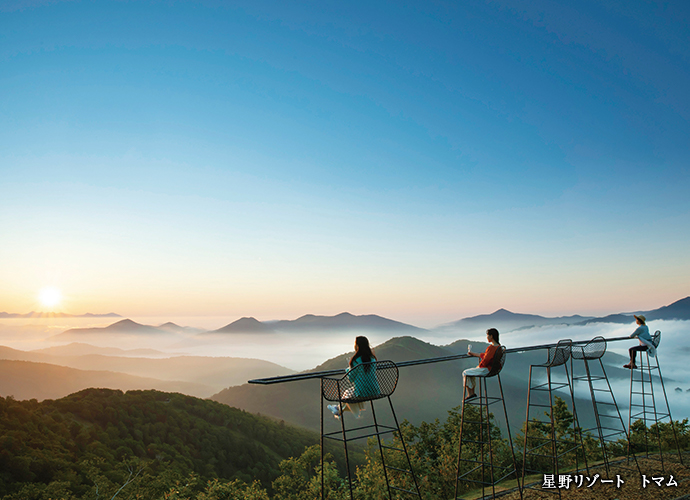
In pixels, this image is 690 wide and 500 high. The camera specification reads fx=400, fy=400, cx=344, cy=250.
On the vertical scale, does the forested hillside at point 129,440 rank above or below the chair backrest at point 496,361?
below

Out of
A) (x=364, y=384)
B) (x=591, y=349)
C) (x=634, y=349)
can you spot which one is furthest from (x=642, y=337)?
(x=364, y=384)

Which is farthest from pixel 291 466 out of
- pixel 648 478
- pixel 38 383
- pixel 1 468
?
pixel 38 383

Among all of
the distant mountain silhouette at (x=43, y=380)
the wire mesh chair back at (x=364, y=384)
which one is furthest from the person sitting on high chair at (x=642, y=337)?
the distant mountain silhouette at (x=43, y=380)

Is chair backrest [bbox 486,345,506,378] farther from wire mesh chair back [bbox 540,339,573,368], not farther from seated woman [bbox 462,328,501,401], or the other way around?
wire mesh chair back [bbox 540,339,573,368]

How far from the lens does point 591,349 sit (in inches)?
258

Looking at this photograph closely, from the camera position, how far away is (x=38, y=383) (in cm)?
12288

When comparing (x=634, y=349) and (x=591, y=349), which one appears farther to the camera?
(x=634, y=349)

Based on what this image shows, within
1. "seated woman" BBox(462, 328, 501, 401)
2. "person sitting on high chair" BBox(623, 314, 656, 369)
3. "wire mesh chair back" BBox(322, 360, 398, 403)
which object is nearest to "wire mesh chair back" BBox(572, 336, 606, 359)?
"person sitting on high chair" BBox(623, 314, 656, 369)

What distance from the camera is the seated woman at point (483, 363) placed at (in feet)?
15.9

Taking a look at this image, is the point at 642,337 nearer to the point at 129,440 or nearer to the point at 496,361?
the point at 496,361

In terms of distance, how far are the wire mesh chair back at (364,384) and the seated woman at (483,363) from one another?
1.46 metres

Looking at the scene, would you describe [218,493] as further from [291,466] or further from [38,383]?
[38,383]

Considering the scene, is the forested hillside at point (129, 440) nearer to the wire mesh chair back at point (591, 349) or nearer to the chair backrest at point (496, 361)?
the wire mesh chair back at point (591, 349)

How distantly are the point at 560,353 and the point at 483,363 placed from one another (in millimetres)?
1764
